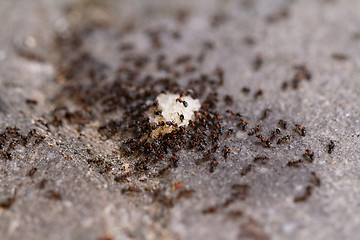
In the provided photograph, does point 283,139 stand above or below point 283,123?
below

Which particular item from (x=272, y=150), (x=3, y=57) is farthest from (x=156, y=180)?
(x=3, y=57)

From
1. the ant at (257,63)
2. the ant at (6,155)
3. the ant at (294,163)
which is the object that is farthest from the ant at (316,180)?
the ant at (6,155)

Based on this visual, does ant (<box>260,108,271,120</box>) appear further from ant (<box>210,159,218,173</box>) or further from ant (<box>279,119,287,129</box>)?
ant (<box>210,159,218,173</box>)

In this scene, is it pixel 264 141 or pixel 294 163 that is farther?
pixel 264 141

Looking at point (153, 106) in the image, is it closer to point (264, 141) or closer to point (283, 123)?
point (264, 141)

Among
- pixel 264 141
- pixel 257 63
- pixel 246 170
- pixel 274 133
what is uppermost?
pixel 257 63

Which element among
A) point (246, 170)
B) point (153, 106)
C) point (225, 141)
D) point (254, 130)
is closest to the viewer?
point (246, 170)

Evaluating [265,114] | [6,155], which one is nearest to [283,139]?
[265,114]

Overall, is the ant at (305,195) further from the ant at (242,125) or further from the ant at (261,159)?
the ant at (242,125)

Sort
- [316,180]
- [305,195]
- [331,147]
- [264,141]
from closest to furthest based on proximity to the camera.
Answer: [305,195], [316,180], [331,147], [264,141]
